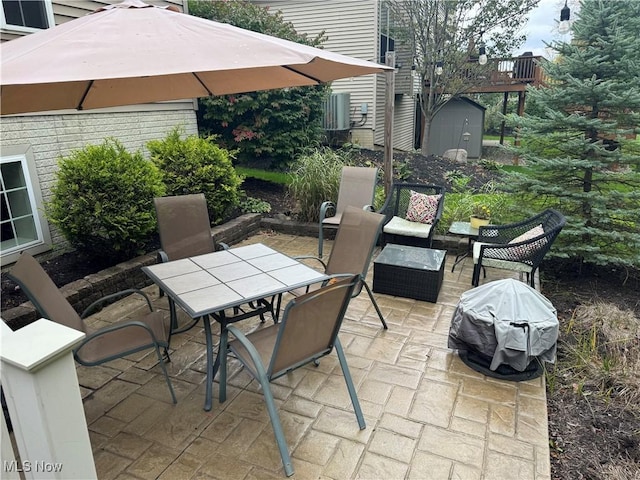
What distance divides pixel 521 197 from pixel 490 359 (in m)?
2.75

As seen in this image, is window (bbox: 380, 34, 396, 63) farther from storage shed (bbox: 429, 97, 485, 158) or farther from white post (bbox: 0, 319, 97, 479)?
white post (bbox: 0, 319, 97, 479)

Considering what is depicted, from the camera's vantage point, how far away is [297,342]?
2.31m

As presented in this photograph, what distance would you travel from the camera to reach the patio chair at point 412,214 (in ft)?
16.6

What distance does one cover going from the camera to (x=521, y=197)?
5.17 m

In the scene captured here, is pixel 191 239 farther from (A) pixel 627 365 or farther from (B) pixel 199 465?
(A) pixel 627 365

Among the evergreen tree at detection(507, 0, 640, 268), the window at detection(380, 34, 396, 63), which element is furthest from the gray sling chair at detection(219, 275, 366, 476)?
the window at detection(380, 34, 396, 63)

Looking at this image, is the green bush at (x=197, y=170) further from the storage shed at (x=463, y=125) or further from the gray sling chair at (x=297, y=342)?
the storage shed at (x=463, y=125)

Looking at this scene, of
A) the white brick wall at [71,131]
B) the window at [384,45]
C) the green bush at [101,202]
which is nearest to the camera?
the green bush at [101,202]

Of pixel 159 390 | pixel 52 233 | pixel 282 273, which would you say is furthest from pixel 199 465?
pixel 52 233

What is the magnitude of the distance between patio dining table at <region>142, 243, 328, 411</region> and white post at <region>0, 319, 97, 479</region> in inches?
47.5

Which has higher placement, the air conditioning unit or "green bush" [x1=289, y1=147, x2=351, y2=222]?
the air conditioning unit

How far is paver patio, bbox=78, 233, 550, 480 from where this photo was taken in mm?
2275

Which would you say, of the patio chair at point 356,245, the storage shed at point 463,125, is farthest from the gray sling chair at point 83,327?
the storage shed at point 463,125

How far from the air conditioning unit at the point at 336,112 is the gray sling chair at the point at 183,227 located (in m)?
8.34
